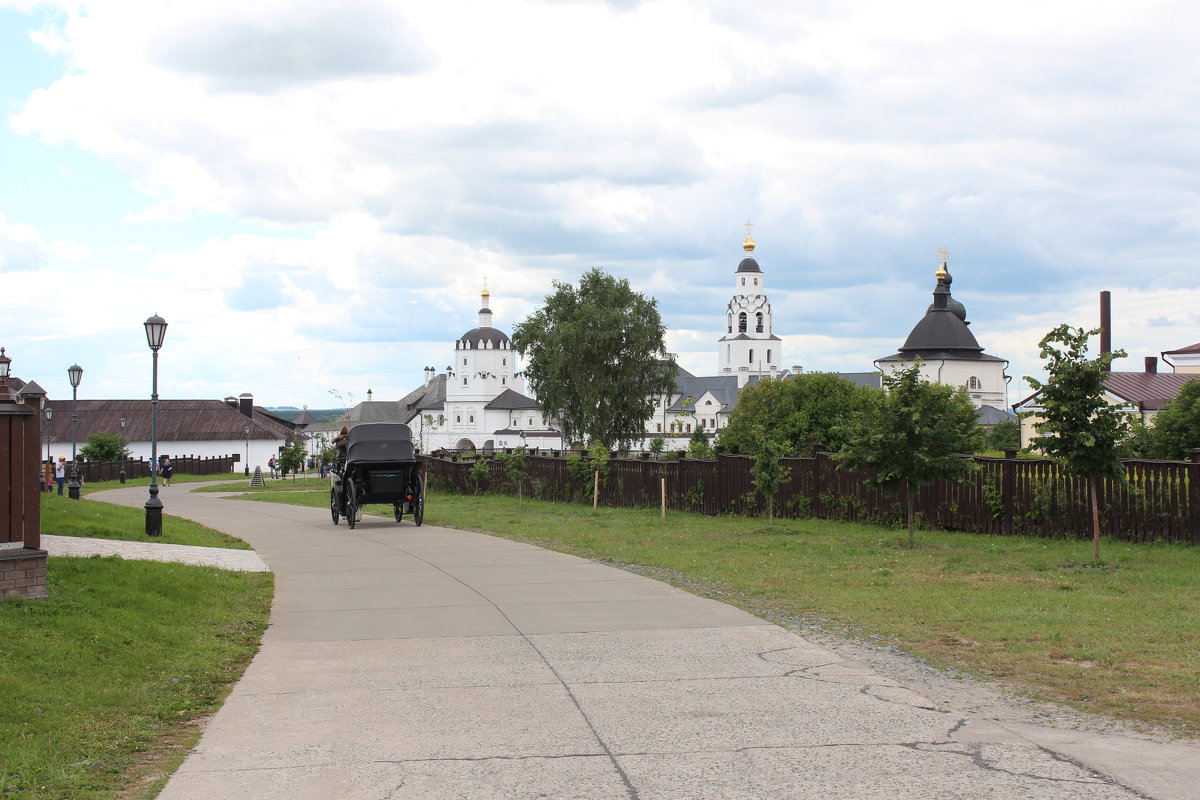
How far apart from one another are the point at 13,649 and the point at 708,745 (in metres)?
→ 4.88

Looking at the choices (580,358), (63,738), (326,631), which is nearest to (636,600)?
(326,631)

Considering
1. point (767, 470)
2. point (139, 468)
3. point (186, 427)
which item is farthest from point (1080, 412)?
point (186, 427)

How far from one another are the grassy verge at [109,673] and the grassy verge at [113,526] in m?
6.34

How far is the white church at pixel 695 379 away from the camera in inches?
5408

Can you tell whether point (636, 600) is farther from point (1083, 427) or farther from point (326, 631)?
point (1083, 427)

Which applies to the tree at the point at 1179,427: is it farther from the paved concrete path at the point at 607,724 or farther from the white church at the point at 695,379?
the white church at the point at 695,379

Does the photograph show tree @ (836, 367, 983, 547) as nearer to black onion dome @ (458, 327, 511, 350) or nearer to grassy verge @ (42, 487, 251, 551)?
grassy verge @ (42, 487, 251, 551)

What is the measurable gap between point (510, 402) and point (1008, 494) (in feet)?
489

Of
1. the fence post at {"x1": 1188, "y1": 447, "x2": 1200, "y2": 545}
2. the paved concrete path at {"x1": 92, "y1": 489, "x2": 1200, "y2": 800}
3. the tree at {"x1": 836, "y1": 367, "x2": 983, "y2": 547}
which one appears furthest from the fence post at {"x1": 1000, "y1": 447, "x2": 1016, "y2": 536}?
the paved concrete path at {"x1": 92, "y1": 489, "x2": 1200, "y2": 800}

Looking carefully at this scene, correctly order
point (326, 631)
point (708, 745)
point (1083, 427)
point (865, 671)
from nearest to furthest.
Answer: point (708, 745) < point (865, 671) < point (326, 631) < point (1083, 427)

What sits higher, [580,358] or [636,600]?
[580,358]

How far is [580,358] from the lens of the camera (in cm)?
6800

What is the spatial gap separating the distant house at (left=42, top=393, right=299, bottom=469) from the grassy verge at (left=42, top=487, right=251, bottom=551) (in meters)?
82.1

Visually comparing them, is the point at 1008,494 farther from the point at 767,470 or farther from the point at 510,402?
the point at 510,402
